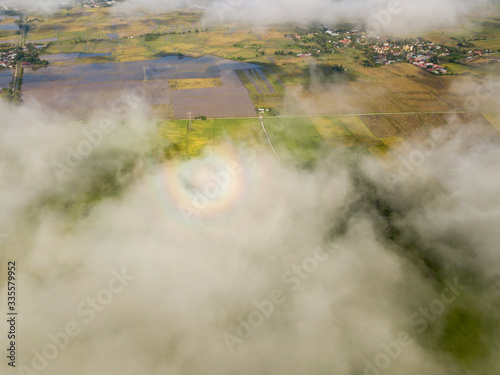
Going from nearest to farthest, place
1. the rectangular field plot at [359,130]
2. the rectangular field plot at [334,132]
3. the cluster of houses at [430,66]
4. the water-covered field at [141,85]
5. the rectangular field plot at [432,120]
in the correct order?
the rectangular field plot at [334,132] → the rectangular field plot at [359,130] → the rectangular field plot at [432,120] → the water-covered field at [141,85] → the cluster of houses at [430,66]

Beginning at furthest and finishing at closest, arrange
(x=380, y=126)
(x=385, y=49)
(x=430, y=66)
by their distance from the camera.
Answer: (x=385, y=49)
(x=430, y=66)
(x=380, y=126)

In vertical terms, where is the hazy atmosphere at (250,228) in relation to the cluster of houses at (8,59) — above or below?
below

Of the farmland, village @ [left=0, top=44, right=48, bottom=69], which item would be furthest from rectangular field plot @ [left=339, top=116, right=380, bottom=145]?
village @ [left=0, top=44, right=48, bottom=69]

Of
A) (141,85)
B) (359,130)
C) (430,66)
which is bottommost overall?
(359,130)

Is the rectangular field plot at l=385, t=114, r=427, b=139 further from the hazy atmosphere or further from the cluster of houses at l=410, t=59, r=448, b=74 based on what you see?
the cluster of houses at l=410, t=59, r=448, b=74

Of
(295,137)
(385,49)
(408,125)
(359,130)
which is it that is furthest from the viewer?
(385,49)

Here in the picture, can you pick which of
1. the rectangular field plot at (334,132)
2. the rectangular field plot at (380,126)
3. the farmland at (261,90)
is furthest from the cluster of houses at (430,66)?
the rectangular field plot at (334,132)

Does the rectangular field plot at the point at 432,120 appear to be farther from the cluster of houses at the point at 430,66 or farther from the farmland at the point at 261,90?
the cluster of houses at the point at 430,66

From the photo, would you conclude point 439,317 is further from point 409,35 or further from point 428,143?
point 409,35

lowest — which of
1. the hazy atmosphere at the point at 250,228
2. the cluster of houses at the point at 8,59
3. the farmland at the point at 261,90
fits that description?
the hazy atmosphere at the point at 250,228

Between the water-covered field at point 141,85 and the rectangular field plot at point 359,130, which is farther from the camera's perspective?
the water-covered field at point 141,85

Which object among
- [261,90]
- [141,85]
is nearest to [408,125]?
[261,90]

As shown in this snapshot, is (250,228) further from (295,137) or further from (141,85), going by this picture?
(141,85)
